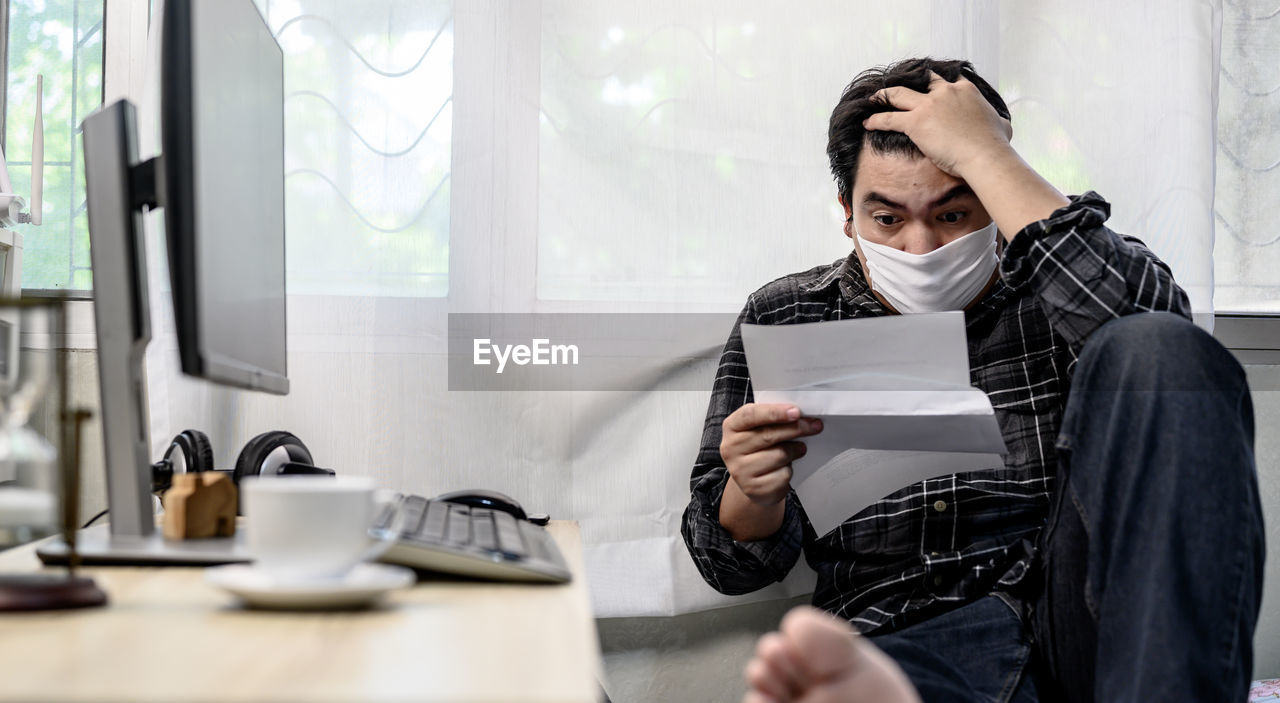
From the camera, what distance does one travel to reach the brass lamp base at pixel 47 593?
1.73 feet

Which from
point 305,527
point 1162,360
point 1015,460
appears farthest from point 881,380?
point 305,527

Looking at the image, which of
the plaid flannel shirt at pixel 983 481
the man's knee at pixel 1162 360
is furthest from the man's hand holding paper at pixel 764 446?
the man's knee at pixel 1162 360

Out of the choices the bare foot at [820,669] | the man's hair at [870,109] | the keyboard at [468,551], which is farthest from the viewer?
the man's hair at [870,109]

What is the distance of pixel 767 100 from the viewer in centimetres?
156

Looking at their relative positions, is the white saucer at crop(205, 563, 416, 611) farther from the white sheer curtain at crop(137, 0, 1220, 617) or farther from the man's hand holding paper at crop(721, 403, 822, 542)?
the white sheer curtain at crop(137, 0, 1220, 617)

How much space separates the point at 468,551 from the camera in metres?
0.65

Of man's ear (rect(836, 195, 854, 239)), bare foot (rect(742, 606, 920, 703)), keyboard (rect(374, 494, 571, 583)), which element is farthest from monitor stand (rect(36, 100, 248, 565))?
man's ear (rect(836, 195, 854, 239))

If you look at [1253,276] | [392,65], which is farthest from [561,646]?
[1253,276]

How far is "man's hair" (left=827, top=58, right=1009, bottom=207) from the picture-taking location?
4.47 feet

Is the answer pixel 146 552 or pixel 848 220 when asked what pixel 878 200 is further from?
pixel 146 552

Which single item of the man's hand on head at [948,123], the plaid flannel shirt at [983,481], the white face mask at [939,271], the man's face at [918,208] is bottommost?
the plaid flannel shirt at [983,481]

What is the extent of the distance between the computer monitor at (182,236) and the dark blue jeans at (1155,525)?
0.70 m

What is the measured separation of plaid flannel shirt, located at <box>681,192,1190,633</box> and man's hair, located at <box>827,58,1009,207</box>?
0.14 meters

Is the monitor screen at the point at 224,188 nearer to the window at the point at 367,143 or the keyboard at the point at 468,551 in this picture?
the keyboard at the point at 468,551
